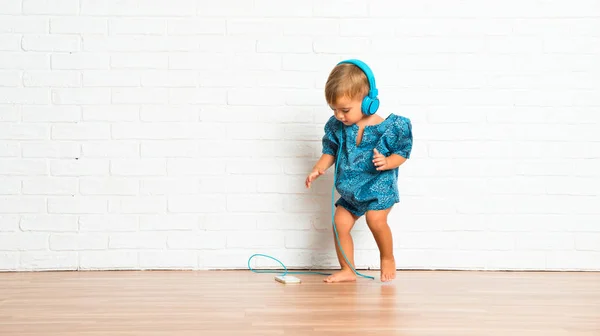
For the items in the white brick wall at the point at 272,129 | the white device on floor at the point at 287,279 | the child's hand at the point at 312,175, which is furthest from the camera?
the white brick wall at the point at 272,129

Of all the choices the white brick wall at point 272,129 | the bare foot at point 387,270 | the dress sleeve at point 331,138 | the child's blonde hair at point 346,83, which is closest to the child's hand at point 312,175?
the dress sleeve at point 331,138

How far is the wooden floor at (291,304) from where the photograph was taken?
6.80 feet

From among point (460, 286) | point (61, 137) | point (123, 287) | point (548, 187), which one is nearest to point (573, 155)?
point (548, 187)

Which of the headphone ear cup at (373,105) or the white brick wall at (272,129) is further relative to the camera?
the white brick wall at (272,129)

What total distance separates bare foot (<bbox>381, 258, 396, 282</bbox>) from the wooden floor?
2.8 inches

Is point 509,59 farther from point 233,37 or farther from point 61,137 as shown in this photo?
point 61,137

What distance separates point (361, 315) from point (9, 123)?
196 centimetres

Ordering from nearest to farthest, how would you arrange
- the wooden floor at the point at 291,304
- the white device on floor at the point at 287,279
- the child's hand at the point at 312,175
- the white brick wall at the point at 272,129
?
the wooden floor at the point at 291,304 → the white device on floor at the point at 287,279 → the child's hand at the point at 312,175 → the white brick wall at the point at 272,129

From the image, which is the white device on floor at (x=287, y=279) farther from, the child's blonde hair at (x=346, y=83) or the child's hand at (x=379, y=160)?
the child's blonde hair at (x=346, y=83)

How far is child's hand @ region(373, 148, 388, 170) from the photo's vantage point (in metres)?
2.99

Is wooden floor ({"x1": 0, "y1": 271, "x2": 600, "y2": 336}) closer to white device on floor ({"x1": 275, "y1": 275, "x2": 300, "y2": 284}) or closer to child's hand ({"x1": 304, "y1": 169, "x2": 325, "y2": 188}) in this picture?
white device on floor ({"x1": 275, "y1": 275, "x2": 300, "y2": 284})

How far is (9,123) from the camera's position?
10.8ft

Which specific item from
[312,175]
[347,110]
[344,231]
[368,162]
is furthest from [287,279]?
[347,110]

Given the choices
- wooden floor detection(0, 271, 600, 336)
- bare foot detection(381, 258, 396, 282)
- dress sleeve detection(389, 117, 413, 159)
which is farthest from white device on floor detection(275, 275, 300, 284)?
dress sleeve detection(389, 117, 413, 159)
